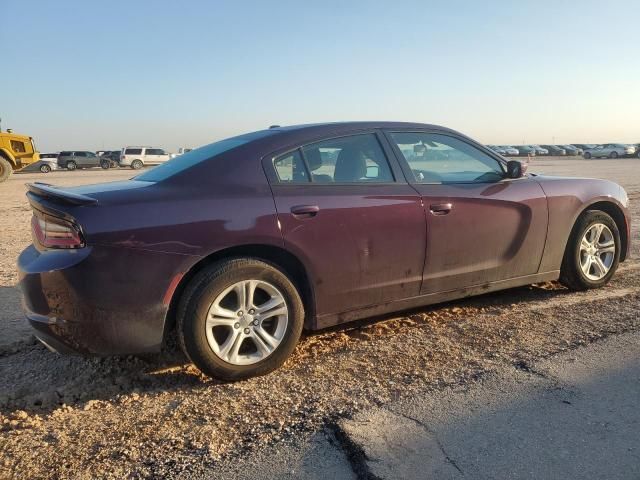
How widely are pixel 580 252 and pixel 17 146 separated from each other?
24167 millimetres

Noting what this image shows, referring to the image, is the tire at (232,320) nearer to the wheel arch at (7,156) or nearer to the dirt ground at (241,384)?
the dirt ground at (241,384)

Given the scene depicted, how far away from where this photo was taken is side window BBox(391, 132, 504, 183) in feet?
12.6

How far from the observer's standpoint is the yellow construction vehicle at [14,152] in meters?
21.6

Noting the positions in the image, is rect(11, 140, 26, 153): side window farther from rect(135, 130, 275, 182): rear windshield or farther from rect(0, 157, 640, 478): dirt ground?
rect(135, 130, 275, 182): rear windshield

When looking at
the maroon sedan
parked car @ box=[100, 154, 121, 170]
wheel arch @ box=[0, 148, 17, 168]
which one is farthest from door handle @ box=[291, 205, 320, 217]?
parked car @ box=[100, 154, 121, 170]

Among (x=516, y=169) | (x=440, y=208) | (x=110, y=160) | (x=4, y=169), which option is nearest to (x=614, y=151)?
(x=110, y=160)

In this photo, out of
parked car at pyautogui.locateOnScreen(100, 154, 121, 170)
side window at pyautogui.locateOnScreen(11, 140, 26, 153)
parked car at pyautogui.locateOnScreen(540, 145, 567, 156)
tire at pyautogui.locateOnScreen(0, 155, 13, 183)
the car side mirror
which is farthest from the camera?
parked car at pyautogui.locateOnScreen(540, 145, 567, 156)

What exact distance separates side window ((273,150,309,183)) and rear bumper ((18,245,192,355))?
841 millimetres

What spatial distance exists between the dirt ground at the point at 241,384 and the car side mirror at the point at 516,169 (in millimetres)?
1079

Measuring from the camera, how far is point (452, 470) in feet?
7.24

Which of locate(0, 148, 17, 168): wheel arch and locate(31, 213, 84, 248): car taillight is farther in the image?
locate(0, 148, 17, 168): wheel arch

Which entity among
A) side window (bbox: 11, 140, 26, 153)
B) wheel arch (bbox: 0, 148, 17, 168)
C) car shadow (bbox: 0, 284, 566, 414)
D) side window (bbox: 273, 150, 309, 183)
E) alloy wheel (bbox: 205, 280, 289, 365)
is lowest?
car shadow (bbox: 0, 284, 566, 414)

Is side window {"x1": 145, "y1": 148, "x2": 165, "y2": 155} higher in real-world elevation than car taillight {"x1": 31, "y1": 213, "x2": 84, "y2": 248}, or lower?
higher

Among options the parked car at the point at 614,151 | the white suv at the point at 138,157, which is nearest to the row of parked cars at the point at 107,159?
the white suv at the point at 138,157
